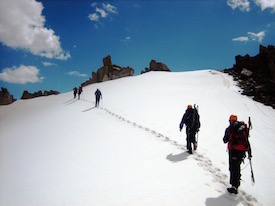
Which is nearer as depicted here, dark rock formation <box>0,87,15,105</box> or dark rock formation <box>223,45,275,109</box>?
dark rock formation <box>223,45,275,109</box>

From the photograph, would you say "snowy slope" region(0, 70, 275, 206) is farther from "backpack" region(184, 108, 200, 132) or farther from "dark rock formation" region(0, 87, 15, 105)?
"dark rock formation" region(0, 87, 15, 105)

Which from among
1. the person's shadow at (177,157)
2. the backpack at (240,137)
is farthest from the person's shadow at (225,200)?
the person's shadow at (177,157)

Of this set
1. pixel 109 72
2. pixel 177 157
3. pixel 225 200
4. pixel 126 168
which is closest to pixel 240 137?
pixel 225 200

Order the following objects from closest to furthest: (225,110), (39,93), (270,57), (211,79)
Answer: (225,110) → (211,79) → (270,57) → (39,93)

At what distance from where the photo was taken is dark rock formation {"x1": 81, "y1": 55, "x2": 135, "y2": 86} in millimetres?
79875

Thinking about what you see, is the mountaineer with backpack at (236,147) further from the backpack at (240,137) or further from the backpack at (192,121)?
the backpack at (192,121)

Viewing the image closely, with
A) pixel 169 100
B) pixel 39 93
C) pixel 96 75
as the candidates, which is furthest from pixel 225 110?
pixel 39 93

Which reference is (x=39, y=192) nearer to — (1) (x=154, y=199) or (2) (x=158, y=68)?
(1) (x=154, y=199)

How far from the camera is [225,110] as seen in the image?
1741 centimetres

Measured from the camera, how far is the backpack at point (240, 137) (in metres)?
5.29

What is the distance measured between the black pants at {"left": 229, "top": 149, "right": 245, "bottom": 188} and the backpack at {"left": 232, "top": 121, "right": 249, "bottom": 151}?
17cm

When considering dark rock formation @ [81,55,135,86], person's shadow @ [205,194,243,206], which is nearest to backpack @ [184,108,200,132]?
person's shadow @ [205,194,243,206]

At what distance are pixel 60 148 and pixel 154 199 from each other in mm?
5422

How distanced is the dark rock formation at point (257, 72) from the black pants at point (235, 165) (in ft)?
65.6
